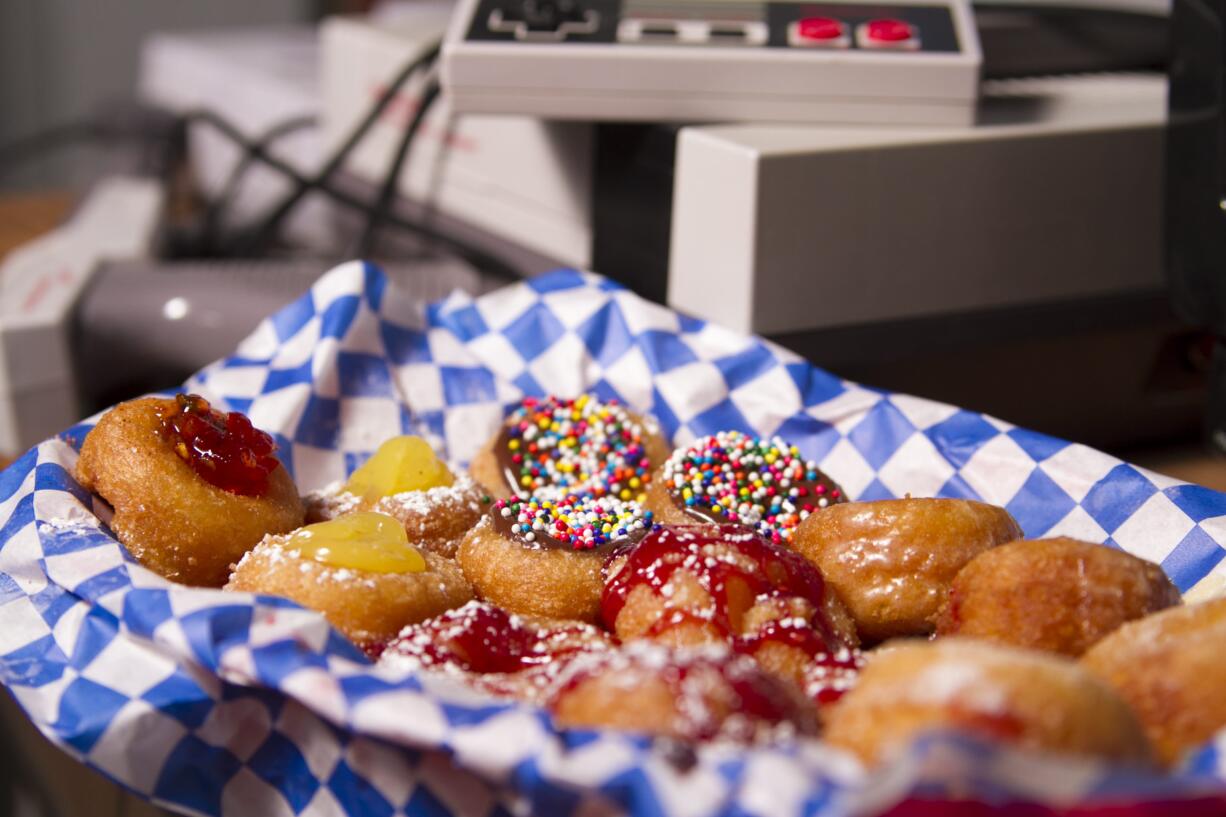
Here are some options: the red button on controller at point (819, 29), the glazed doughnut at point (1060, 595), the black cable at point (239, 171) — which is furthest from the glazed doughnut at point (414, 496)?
the black cable at point (239, 171)

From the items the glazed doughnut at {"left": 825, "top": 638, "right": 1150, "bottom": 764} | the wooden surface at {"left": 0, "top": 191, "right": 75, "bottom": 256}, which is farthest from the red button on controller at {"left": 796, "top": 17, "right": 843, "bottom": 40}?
the wooden surface at {"left": 0, "top": 191, "right": 75, "bottom": 256}

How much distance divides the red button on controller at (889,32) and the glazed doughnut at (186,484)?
0.58m

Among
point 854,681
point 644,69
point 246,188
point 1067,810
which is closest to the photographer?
point 1067,810

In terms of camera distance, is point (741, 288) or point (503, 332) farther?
point (503, 332)

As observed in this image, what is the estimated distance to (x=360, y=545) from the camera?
745 mm

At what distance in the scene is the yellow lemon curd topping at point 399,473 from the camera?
2.90 feet

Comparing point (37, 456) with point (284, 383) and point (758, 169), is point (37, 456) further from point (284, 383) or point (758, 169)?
point (758, 169)

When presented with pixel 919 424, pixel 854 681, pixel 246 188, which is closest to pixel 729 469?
pixel 919 424

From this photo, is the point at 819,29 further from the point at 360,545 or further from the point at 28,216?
the point at 28,216

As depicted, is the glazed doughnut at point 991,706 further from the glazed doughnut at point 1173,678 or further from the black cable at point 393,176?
the black cable at point 393,176

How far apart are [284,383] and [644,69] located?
0.38 meters

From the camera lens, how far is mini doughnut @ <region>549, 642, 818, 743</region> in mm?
539

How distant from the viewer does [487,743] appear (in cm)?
53

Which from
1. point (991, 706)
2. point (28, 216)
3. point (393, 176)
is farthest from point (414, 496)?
point (28, 216)
